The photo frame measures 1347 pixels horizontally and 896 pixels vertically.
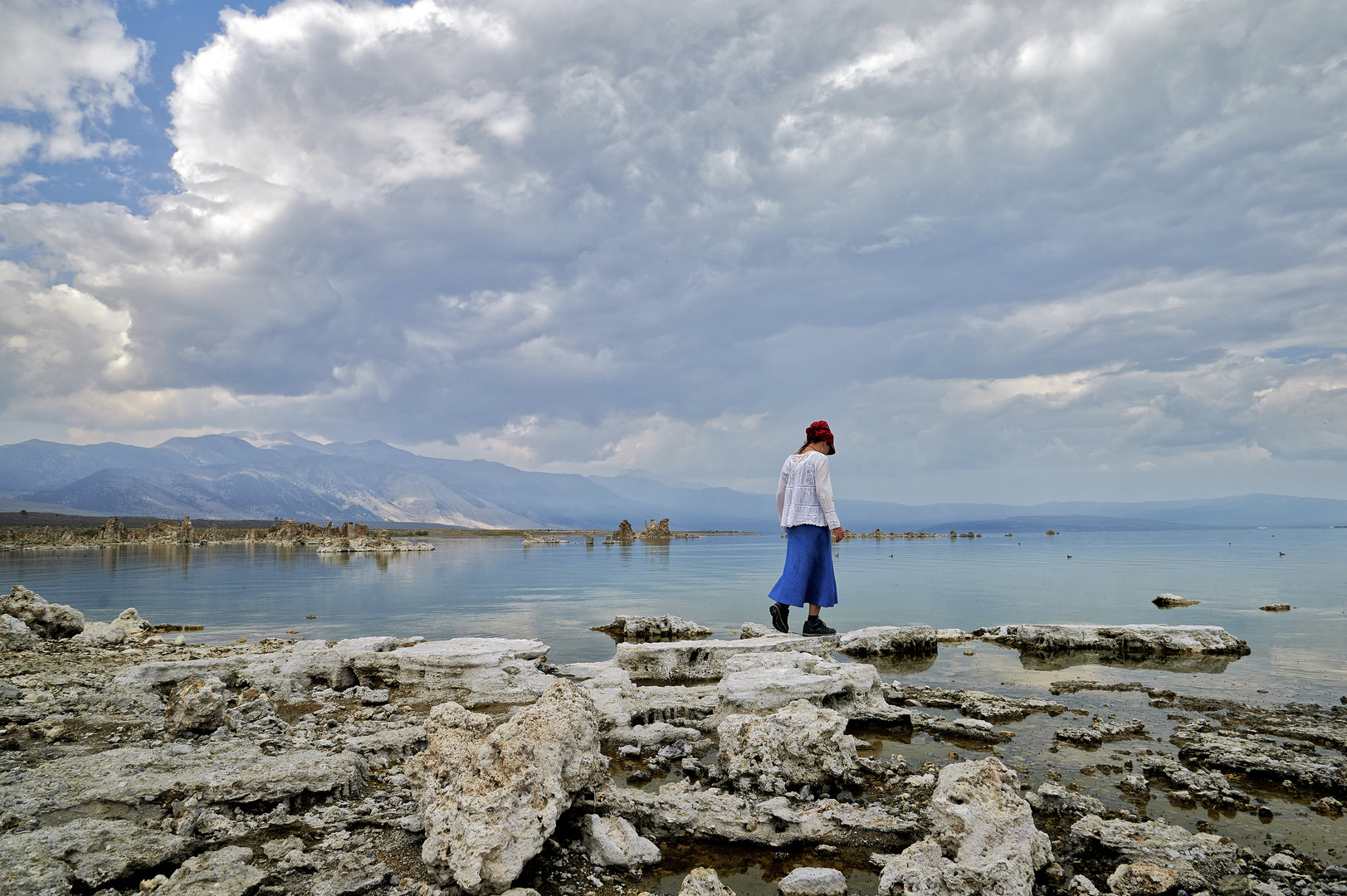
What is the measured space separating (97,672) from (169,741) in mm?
5078

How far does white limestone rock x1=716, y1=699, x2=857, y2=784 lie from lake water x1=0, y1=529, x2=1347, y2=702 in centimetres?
487

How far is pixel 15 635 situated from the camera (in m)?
12.2

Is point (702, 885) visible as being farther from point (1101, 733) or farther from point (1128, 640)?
point (1128, 640)

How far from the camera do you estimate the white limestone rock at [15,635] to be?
1191 cm

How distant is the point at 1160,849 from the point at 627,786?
3860mm

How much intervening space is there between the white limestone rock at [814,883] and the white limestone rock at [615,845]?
0.89 meters

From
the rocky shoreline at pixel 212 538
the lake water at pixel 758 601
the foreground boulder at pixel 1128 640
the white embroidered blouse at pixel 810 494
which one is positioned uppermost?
the white embroidered blouse at pixel 810 494

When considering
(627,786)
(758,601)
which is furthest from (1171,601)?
(627,786)

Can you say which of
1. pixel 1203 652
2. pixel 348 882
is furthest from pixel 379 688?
pixel 1203 652

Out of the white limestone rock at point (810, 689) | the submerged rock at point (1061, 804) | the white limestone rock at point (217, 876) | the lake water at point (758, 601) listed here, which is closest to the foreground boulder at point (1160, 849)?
the submerged rock at point (1061, 804)

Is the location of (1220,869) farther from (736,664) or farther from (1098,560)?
(1098,560)

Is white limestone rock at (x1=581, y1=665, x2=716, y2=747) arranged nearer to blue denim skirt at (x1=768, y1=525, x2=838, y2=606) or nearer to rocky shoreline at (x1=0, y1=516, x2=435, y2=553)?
blue denim skirt at (x1=768, y1=525, x2=838, y2=606)

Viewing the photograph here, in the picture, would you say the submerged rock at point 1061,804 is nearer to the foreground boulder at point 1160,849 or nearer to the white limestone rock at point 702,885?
the foreground boulder at point 1160,849

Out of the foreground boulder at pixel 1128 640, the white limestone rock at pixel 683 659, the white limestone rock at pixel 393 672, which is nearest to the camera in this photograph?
the white limestone rock at pixel 393 672
